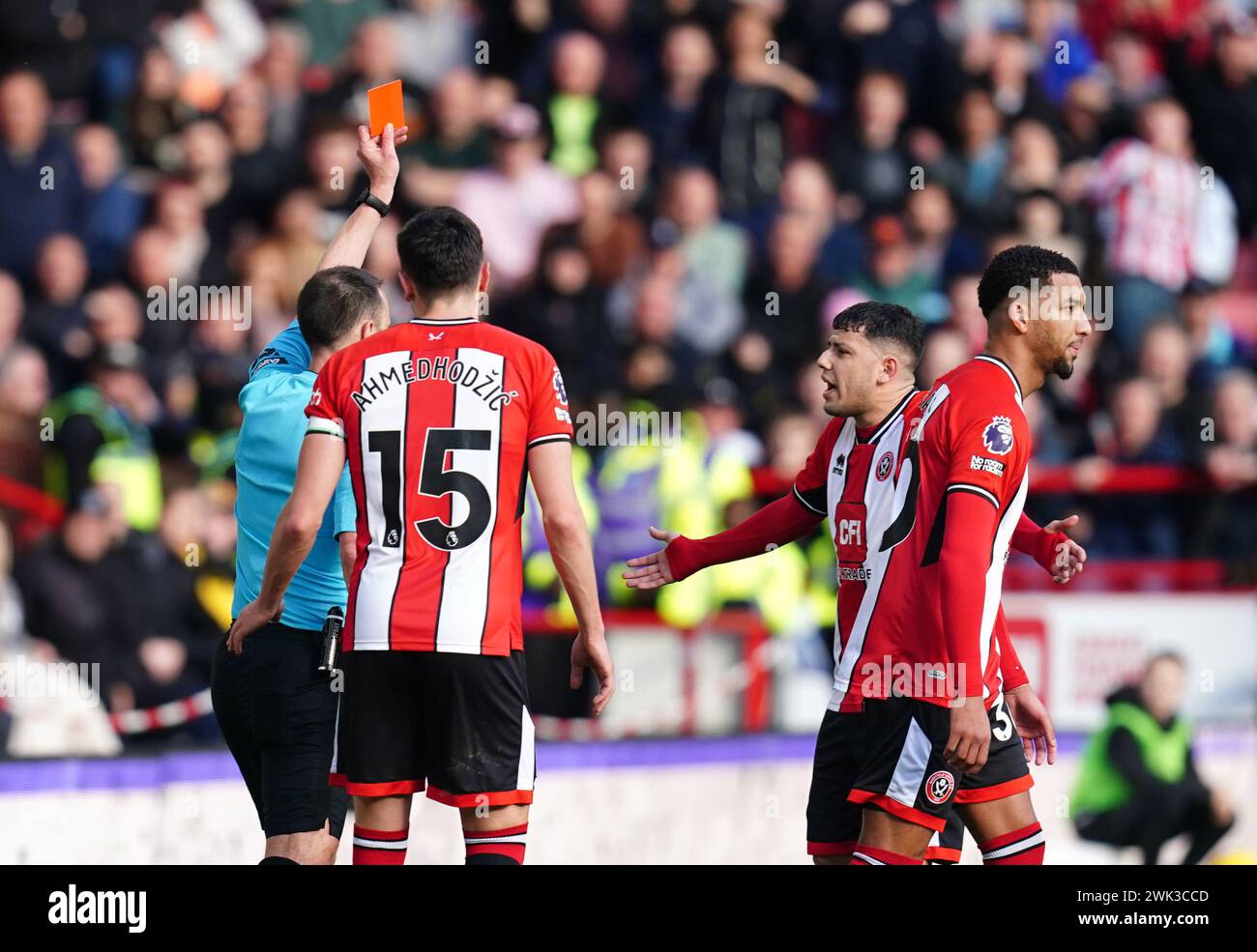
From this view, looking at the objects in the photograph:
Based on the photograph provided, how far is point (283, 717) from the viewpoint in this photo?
570 cm

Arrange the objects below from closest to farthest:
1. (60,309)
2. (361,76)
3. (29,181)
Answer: (60,309) → (29,181) → (361,76)

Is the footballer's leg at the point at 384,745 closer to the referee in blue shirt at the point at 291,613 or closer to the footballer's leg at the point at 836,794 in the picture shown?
the referee in blue shirt at the point at 291,613

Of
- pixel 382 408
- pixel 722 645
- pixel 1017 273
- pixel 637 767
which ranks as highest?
pixel 1017 273

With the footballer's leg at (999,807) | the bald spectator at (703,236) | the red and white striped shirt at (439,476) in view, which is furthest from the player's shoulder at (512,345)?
the bald spectator at (703,236)

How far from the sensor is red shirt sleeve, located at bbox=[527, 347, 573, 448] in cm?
518

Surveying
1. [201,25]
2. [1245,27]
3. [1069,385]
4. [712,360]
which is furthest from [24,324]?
[1245,27]

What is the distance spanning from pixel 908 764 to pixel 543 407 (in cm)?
145

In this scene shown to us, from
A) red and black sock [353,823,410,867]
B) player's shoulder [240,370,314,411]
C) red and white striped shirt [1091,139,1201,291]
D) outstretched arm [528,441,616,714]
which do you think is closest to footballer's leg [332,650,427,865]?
red and black sock [353,823,410,867]

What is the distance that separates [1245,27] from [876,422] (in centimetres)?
935

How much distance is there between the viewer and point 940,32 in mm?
13219

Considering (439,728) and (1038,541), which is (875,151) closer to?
(1038,541)

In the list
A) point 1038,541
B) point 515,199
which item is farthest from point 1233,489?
point 1038,541

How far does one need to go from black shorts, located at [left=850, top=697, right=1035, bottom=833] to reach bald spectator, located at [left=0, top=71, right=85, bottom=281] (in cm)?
675
